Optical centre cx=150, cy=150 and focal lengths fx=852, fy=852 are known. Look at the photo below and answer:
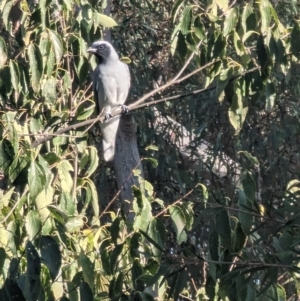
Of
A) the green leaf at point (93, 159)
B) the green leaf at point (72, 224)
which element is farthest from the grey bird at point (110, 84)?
the green leaf at point (72, 224)

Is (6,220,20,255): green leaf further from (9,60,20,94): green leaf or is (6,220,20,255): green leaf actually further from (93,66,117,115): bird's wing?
(93,66,117,115): bird's wing

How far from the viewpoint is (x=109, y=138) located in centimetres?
492

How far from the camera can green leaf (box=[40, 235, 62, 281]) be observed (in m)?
2.10

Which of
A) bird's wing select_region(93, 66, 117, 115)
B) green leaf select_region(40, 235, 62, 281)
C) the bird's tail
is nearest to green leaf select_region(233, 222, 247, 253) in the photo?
green leaf select_region(40, 235, 62, 281)

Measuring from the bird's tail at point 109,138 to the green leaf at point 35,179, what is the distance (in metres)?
2.63

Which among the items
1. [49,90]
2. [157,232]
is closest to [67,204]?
[157,232]

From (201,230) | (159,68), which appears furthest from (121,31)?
(201,230)

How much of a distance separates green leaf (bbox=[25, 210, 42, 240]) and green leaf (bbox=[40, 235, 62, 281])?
0.06 metres

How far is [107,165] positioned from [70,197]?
12.0 feet

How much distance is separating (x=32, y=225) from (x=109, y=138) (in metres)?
2.73

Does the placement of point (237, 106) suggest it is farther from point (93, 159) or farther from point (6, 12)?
point (6, 12)

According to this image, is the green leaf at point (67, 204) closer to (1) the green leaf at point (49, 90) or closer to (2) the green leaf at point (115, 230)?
(2) the green leaf at point (115, 230)

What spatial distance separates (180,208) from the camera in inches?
99.5

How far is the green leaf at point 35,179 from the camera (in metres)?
2.20
